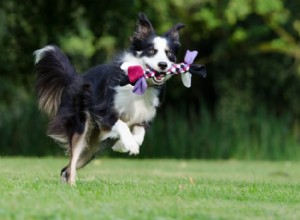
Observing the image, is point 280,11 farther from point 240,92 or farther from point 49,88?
point 49,88

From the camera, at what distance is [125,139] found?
383 inches

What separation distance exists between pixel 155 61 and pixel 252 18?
15.9 m

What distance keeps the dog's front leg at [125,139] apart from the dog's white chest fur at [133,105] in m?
0.21

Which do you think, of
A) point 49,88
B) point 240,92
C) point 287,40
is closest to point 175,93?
point 240,92

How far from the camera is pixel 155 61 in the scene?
9.84 m

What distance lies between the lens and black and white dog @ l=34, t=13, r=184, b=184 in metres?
9.99

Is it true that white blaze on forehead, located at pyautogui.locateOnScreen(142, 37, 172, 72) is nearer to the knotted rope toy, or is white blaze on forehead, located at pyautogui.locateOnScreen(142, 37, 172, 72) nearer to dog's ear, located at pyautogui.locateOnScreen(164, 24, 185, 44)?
the knotted rope toy

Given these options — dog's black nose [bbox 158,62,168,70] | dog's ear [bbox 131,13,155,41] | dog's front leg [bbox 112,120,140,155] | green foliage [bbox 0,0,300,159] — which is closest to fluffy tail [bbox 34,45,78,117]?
dog's ear [bbox 131,13,155,41]

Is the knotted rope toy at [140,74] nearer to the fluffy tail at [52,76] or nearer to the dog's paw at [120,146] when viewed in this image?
the dog's paw at [120,146]

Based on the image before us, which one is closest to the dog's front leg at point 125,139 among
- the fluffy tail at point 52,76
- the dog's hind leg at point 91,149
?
the dog's hind leg at point 91,149

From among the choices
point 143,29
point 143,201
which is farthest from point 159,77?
point 143,201

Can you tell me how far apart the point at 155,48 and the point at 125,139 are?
3.69 ft

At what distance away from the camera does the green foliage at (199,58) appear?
21.6 metres

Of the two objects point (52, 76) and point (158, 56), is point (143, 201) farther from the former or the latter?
point (52, 76)
